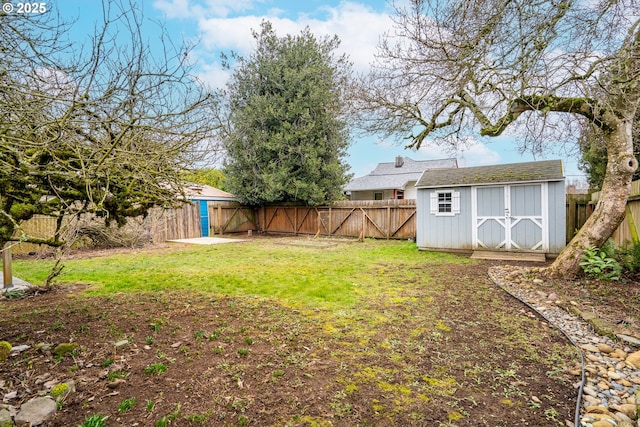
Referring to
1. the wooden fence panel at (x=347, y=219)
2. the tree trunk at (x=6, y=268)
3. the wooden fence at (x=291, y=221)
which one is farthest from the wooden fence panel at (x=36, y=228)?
the wooden fence panel at (x=347, y=219)

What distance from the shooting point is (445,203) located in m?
9.27

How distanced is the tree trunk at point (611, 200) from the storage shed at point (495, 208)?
2368 millimetres

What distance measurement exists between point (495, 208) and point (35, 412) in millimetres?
9190

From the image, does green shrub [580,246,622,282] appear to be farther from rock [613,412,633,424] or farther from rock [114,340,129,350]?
rock [114,340,129,350]

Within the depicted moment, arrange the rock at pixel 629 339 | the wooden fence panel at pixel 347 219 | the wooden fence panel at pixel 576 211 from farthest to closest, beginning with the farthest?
the wooden fence panel at pixel 347 219, the wooden fence panel at pixel 576 211, the rock at pixel 629 339

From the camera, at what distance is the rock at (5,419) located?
6.09ft

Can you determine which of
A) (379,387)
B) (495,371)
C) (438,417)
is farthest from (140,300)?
(495,371)

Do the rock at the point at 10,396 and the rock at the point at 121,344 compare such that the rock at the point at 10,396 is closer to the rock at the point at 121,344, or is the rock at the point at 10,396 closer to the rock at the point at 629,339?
the rock at the point at 121,344

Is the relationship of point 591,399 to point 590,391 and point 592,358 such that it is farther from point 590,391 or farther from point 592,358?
point 592,358

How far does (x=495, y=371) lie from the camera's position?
106 inches

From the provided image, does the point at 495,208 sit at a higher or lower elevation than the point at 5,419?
higher

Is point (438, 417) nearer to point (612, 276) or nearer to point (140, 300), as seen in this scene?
point (140, 300)

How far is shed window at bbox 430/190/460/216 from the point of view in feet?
29.7

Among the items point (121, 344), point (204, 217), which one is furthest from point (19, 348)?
point (204, 217)
